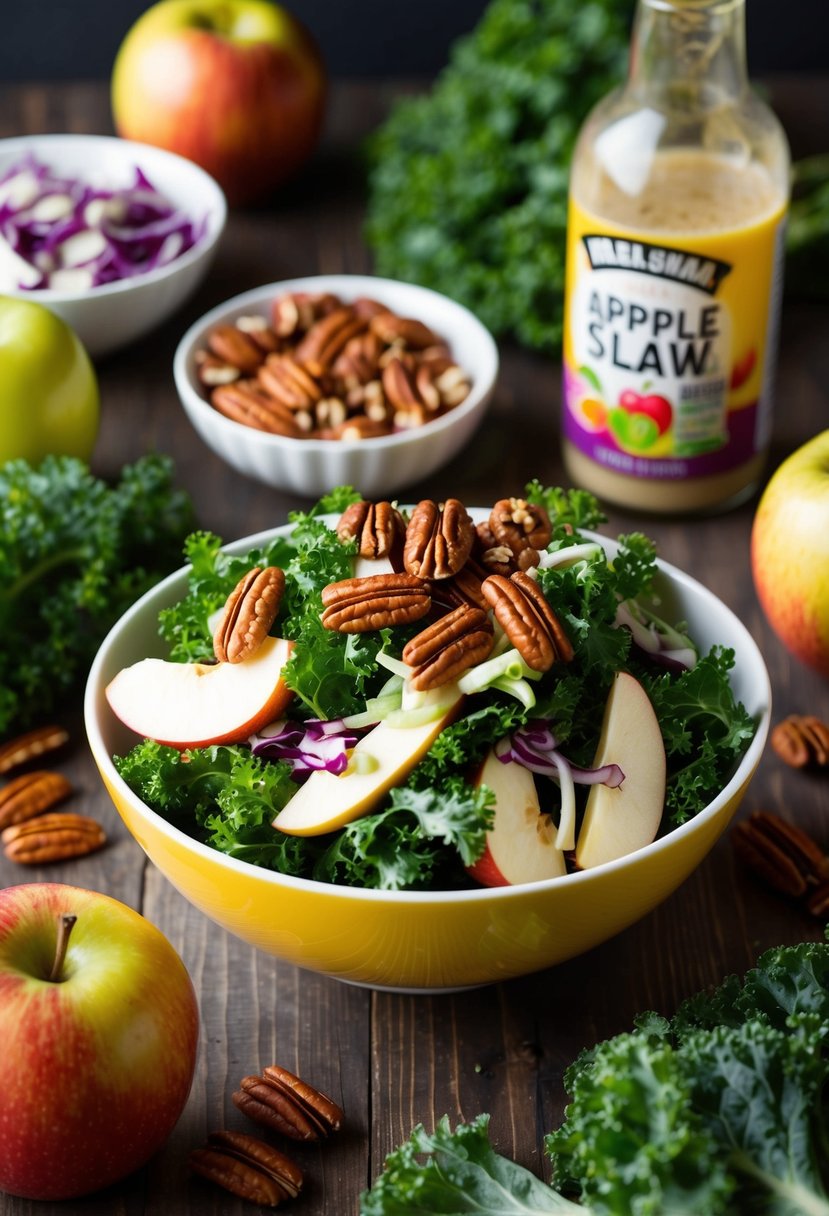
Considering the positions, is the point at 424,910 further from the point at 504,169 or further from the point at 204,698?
the point at 504,169

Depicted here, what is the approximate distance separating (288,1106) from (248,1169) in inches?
2.2

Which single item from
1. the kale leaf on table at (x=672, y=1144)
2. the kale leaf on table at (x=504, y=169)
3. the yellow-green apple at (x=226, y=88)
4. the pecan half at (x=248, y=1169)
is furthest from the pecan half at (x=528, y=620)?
the yellow-green apple at (x=226, y=88)

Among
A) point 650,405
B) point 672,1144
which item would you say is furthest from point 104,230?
point 672,1144

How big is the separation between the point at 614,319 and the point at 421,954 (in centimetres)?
76

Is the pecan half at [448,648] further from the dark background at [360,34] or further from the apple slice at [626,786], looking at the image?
the dark background at [360,34]

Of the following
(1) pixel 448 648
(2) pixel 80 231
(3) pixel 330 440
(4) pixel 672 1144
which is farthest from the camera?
(2) pixel 80 231

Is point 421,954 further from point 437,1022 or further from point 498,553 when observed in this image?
point 498,553

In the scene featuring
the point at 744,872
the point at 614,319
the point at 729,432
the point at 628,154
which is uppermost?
the point at 628,154

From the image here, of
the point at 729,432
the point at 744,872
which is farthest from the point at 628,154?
the point at 744,872

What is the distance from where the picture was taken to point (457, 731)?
0.96 meters

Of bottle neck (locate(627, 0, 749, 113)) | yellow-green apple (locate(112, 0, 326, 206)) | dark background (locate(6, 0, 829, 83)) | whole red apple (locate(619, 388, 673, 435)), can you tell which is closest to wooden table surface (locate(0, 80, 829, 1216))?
whole red apple (locate(619, 388, 673, 435))

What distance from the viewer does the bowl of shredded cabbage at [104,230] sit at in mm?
1798

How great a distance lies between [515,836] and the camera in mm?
958

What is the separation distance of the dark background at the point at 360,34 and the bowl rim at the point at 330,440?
1.10m
